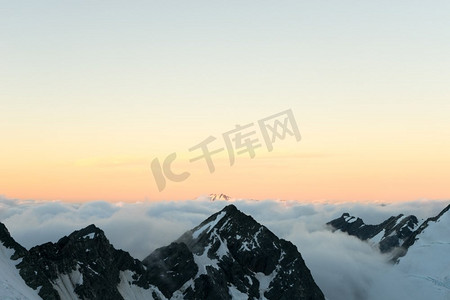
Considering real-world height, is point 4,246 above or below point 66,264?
above

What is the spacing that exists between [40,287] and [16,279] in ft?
32.0

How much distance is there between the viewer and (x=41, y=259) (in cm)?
18962

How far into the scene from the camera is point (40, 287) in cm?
16988

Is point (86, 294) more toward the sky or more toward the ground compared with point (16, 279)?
more toward the ground

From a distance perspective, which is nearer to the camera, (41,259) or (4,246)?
(4,246)

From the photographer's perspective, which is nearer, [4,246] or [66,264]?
[4,246]

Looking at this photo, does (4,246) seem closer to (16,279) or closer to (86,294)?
(16,279)

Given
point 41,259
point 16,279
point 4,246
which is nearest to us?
point 16,279

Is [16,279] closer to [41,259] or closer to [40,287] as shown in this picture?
[40,287]

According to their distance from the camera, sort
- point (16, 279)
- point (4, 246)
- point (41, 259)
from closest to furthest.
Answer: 1. point (16, 279)
2. point (4, 246)
3. point (41, 259)

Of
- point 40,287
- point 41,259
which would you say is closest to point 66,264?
point 41,259

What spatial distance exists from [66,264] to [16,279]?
36.3 m

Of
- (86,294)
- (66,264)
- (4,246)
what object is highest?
(4,246)

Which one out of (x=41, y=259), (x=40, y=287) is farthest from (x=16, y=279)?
(x=41, y=259)
